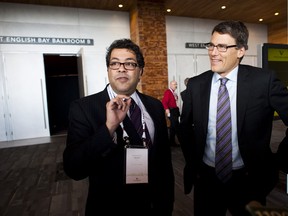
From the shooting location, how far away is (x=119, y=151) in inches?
48.4

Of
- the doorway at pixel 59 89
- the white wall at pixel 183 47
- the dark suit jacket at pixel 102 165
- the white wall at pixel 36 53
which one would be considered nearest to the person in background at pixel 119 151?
the dark suit jacket at pixel 102 165

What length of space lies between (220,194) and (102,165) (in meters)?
0.85

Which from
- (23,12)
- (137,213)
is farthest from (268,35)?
(137,213)

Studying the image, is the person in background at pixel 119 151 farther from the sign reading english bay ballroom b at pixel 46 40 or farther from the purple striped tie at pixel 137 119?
the sign reading english bay ballroom b at pixel 46 40

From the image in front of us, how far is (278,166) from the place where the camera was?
1.42 meters

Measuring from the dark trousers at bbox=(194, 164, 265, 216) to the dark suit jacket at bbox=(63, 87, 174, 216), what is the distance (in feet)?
0.99

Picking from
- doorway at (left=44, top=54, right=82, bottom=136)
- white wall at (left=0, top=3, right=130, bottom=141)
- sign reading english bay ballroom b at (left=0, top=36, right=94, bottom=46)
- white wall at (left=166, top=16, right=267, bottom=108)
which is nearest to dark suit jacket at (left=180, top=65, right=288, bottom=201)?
white wall at (left=0, top=3, right=130, bottom=141)

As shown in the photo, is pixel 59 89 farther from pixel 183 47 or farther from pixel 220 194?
pixel 220 194

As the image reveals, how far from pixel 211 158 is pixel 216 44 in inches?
31.4

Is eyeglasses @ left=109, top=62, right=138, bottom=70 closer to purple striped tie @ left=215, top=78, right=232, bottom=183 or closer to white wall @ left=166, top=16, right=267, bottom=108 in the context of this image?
purple striped tie @ left=215, top=78, right=232, bottom=183

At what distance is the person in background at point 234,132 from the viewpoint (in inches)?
55.4

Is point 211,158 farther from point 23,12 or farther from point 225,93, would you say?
point 23,12

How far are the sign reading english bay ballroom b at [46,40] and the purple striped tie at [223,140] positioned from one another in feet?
22.3

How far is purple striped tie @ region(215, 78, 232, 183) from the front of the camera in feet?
4.74
